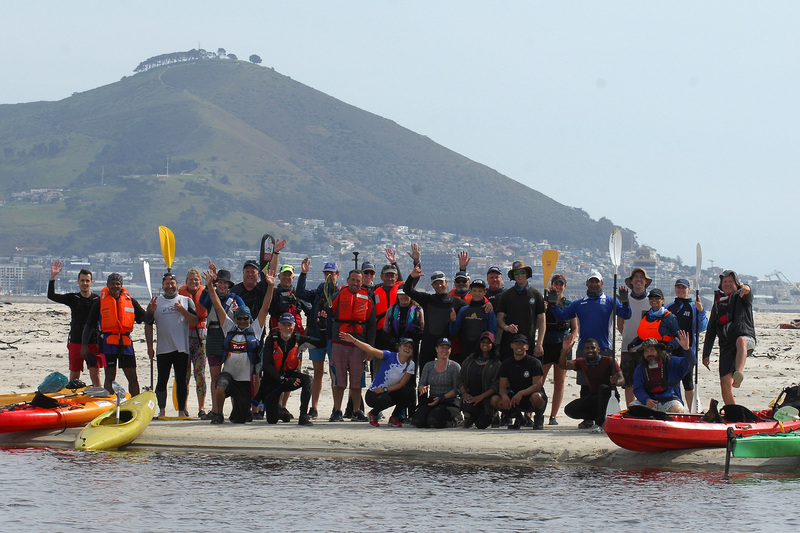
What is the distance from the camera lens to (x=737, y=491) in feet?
33.9

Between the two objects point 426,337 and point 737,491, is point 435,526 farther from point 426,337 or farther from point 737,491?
point 426,337

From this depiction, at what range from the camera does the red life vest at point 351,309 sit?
12.8 metres

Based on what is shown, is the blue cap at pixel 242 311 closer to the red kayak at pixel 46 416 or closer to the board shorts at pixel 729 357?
the red kayak at pixel 46 416

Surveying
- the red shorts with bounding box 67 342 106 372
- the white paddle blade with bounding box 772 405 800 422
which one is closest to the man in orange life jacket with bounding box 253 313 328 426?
the red shorts with bounding box 67 342 106 372

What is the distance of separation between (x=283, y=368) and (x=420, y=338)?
5.52 ft

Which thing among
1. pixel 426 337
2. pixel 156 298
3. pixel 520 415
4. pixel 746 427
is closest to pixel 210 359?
pixel 156 298

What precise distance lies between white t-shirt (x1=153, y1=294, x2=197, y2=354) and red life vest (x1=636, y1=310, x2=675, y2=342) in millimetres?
5254

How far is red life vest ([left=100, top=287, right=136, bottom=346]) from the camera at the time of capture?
1321 centimetres

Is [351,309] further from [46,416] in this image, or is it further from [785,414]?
[785,414]

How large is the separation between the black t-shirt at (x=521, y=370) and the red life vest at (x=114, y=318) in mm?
4524

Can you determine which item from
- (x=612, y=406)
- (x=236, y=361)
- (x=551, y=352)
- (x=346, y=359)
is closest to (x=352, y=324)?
(x=346, y=359)

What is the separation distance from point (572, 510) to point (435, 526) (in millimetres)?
1327

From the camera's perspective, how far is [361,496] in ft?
33.6

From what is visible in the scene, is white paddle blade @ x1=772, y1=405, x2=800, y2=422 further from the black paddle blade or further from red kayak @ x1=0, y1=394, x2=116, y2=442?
red kayak @ x1=0, y1=394, x2=116, y2=442
